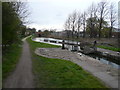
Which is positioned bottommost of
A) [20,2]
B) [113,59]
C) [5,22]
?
[113,59]

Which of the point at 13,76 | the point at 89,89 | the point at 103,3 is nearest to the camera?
the point at 89,89

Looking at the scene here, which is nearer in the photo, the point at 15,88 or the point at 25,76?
the point at 15,88

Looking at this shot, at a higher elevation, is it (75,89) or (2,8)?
(2,8)

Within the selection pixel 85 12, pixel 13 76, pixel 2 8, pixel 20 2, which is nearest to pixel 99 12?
pixel 85 12

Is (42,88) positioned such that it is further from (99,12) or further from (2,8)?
(99,12)

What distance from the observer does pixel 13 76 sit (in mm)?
7000

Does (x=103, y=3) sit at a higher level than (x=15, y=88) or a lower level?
higher

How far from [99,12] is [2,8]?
4155 centimetres

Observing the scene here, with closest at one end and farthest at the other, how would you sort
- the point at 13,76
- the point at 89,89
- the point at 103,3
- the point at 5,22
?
the point at 89,89
the point at 13,76
the point at 5,22
the point at 103,3

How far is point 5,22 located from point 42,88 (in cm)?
644

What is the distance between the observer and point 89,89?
6.09m

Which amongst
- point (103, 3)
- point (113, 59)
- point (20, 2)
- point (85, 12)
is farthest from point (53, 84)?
point (85, 12)

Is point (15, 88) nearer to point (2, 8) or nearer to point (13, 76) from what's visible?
point (13, 76)

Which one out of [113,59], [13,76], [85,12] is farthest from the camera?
[85,12]
